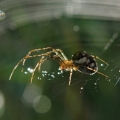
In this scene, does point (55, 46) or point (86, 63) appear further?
point (55, 46)

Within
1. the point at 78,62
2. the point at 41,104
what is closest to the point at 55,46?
the point at 41,104

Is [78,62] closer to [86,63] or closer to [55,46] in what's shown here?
[86,63]

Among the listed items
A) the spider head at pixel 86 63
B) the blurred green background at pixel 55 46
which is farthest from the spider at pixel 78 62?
the blurred green background at pixel 55 46

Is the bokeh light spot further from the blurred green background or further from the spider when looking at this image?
the spider

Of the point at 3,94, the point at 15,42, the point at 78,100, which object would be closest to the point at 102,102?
the point at 78,100

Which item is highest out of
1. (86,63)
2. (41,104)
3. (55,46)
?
(55,46)

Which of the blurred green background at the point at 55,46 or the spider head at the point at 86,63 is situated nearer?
the spider head at the point at 86,63

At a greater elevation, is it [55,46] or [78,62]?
[55,46]

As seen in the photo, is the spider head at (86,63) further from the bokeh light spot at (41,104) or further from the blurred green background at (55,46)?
the bokeh light spot at (41,104)
